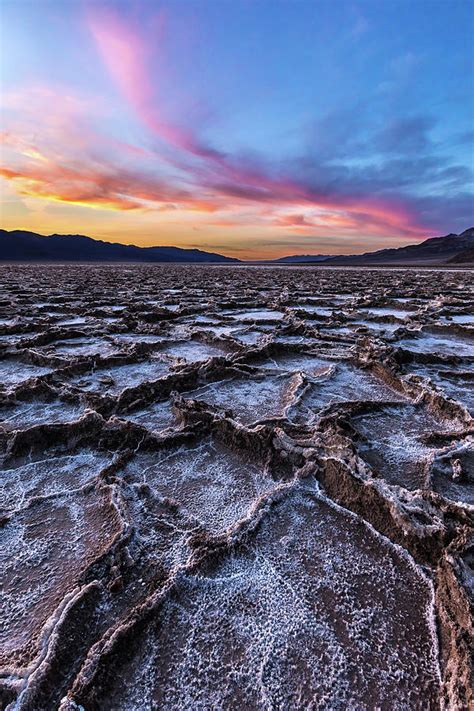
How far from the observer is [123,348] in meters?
5.03

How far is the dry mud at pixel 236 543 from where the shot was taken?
119 centimetres

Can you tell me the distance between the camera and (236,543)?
1669mm

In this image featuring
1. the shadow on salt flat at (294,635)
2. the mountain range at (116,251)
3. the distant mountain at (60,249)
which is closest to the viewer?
the shadow on salt flat at (294,635)

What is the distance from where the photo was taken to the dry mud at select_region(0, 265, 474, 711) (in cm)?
119

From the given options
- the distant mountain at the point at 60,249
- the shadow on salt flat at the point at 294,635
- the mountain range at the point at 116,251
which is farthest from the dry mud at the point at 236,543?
the distant mountain at the point at 60,249

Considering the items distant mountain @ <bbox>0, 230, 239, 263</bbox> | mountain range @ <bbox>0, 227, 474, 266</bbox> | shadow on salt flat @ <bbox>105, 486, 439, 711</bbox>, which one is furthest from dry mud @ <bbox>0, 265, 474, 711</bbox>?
distant mountain @ <bbox>0, 230, 239, 263</bbox>

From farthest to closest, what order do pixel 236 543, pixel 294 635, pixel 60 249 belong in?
pixel 60 249, pixel 236 543, pixel 294 635

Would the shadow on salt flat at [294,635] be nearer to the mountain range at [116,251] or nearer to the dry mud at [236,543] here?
the dry mud at [236,543]

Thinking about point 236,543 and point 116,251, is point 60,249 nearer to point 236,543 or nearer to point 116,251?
point 116,251

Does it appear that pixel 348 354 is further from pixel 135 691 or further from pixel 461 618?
pixel 135 691

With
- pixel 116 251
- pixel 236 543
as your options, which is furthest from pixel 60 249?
pixel 236 543

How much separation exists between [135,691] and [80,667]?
0.20 m

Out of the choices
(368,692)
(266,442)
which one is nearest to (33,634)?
(368,692)

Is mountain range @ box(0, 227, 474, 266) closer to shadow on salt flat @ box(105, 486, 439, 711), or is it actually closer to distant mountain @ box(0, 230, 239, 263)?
distant mountain @ box(0, 230, 239, 263)
